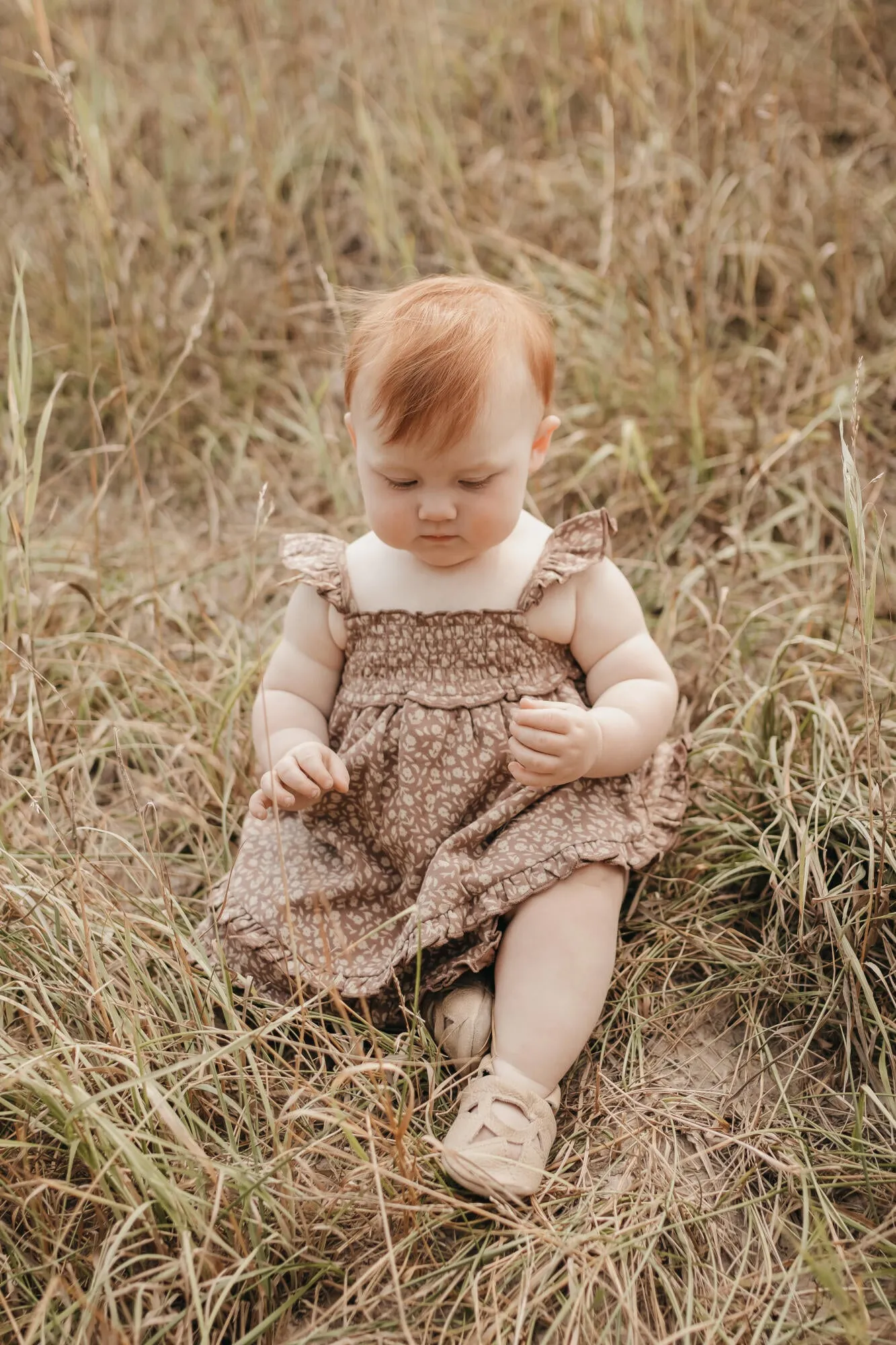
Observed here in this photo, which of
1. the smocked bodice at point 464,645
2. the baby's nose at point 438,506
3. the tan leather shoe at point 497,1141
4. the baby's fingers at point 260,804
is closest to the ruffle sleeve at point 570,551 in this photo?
the smocked bodice at point 464,645

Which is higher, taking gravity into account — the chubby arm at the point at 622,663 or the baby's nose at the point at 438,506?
the baby's nose at the point at 438,506

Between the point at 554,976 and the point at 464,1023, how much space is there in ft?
0.42

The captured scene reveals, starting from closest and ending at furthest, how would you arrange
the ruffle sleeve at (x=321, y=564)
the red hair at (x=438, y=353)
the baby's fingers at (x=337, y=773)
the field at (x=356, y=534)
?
the field at (x=356, y=534)
the red hair at (x=438, y=353)
the baby's fingers at (x=337, y=773)
the ruffle sleeve at (x=321, y=564)

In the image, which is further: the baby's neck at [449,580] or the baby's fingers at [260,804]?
the baby's neck at [449,580]

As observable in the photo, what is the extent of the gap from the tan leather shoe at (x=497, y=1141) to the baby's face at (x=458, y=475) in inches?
25.3

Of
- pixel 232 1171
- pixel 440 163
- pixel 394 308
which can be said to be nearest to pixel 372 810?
pixel 232 1171

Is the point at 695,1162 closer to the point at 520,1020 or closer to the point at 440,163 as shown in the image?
the point at 520,1020

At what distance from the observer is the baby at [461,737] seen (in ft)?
4.46

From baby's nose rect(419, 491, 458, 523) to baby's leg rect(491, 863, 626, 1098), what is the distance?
469mm

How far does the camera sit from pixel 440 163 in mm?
2822

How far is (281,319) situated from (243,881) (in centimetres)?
162

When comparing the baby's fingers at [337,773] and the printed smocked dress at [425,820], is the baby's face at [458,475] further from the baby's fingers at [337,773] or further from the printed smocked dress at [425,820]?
the baby's fingers at [337,773]

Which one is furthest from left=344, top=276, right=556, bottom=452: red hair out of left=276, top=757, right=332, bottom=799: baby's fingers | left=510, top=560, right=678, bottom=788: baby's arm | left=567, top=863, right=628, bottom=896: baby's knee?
left=567, top=863, right=628, bottom=896: baby's knee

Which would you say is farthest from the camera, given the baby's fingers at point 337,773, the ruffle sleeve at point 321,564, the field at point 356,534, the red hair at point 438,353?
the ruffle sleeve at point 321,564
